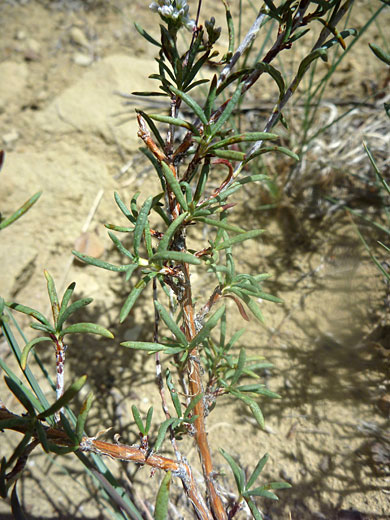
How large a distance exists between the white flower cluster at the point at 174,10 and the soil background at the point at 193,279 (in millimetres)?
Answer: 1179

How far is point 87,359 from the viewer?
1766mm

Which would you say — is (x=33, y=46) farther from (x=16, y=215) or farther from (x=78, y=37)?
(x=16, y=215)

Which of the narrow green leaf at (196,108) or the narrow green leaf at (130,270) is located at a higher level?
the narrow green leaf at (196,108)

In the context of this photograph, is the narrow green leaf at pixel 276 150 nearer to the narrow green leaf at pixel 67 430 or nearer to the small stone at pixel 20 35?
the narrow green leaf at pixel 67 430

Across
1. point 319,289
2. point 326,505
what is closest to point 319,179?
point 319,289

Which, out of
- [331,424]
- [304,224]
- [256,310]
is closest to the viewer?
[256,310]

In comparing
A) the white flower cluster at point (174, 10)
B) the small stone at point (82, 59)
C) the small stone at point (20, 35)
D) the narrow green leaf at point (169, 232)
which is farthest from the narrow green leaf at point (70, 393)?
the small stone at point (20, 35)

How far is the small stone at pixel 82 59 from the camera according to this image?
2667mm

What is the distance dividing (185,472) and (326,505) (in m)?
0.63

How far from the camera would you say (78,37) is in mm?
2785

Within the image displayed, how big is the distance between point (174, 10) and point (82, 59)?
224 centimetres

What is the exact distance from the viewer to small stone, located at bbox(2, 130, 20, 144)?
234cm

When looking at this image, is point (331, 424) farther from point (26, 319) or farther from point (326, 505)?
point (26, 319)

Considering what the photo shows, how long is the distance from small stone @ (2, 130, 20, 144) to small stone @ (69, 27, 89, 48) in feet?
2.90
